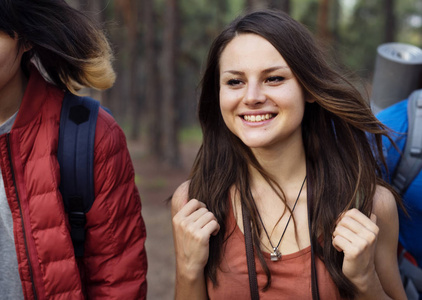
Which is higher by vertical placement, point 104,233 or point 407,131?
point 407,131

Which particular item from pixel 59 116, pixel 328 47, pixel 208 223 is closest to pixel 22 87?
pixel 59 116

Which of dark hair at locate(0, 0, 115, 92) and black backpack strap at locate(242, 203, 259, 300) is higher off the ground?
dark hair at locate(0, 0, 115, 92)

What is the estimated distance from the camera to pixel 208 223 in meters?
2.04

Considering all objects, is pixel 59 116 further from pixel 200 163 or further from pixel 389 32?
pixel 389 32

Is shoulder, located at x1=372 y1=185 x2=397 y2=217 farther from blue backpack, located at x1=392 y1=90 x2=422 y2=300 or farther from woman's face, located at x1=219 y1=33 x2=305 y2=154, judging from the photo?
woman's face, located at x1=219 y1=33 x2=305 y2=154

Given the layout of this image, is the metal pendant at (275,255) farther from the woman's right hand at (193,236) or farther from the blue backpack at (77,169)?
the blue backpack at (77,169)

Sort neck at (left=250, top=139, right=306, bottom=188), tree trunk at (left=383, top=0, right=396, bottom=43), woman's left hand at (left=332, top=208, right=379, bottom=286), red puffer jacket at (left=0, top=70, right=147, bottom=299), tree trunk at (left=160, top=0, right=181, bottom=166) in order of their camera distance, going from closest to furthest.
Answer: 1. woman's left hand at (left=332, top=208, right=379, bottom=286)
2. red puffer jacket at (left=0, top=70, right=147, bottom=299)
3. neck at (left=250, top=139, right=306, bottom=188)
4. tree trunk at (left=160, top=0, right=181, bottom=166)
5. tree trunk at (left=383, top=0, right=396, bottom=43)

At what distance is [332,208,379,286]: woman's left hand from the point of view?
1.87 metres

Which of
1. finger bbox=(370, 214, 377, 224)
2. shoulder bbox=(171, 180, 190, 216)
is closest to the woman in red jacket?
shoulder bbox=(171, 180, 190, 216)

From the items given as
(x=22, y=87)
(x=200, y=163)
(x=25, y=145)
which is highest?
(x=22, y=87)

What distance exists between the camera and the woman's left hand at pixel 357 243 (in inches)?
73.5

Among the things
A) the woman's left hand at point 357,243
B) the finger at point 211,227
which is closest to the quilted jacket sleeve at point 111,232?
the finger at point 211,227

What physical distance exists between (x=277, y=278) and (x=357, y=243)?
415 millimetres

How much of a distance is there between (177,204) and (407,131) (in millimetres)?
1352
